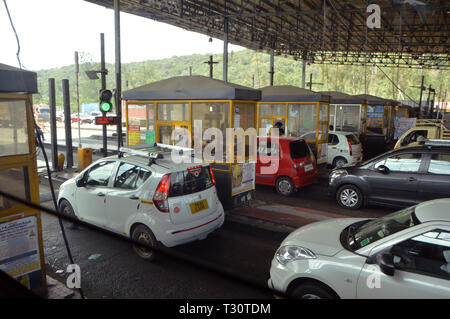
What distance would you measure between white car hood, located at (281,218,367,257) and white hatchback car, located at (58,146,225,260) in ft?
5.76

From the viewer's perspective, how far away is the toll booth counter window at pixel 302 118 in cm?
1401

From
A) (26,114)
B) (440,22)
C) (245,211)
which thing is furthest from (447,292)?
(440,22)

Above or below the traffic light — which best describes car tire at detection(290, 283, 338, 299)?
below

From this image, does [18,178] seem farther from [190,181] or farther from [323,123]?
[323,123]

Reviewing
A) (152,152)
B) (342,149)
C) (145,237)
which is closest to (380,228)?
(145,237)

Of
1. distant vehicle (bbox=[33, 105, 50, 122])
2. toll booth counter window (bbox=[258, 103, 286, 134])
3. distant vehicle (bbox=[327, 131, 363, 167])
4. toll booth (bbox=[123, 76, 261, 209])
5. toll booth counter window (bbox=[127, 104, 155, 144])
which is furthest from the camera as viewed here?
distant vehicle (bbox=[33, 105, 50, 122])

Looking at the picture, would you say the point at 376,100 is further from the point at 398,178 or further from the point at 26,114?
the point at 26,114

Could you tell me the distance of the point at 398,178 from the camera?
7758 mm

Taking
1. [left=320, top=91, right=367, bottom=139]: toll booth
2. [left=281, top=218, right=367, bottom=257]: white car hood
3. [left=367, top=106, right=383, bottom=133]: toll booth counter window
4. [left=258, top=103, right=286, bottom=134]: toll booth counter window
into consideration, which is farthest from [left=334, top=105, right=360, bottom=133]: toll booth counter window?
[left=281, top=218, right=367, bottom=257]: white car hood

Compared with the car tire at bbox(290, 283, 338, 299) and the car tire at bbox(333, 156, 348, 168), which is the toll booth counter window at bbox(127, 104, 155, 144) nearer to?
the car tire at bbox(290, 283, 338, 299)

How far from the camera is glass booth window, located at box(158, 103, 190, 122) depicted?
9.08 metres

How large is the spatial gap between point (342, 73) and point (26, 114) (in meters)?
63.1

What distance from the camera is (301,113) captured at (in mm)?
14195

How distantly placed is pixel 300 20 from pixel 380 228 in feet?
66.5
